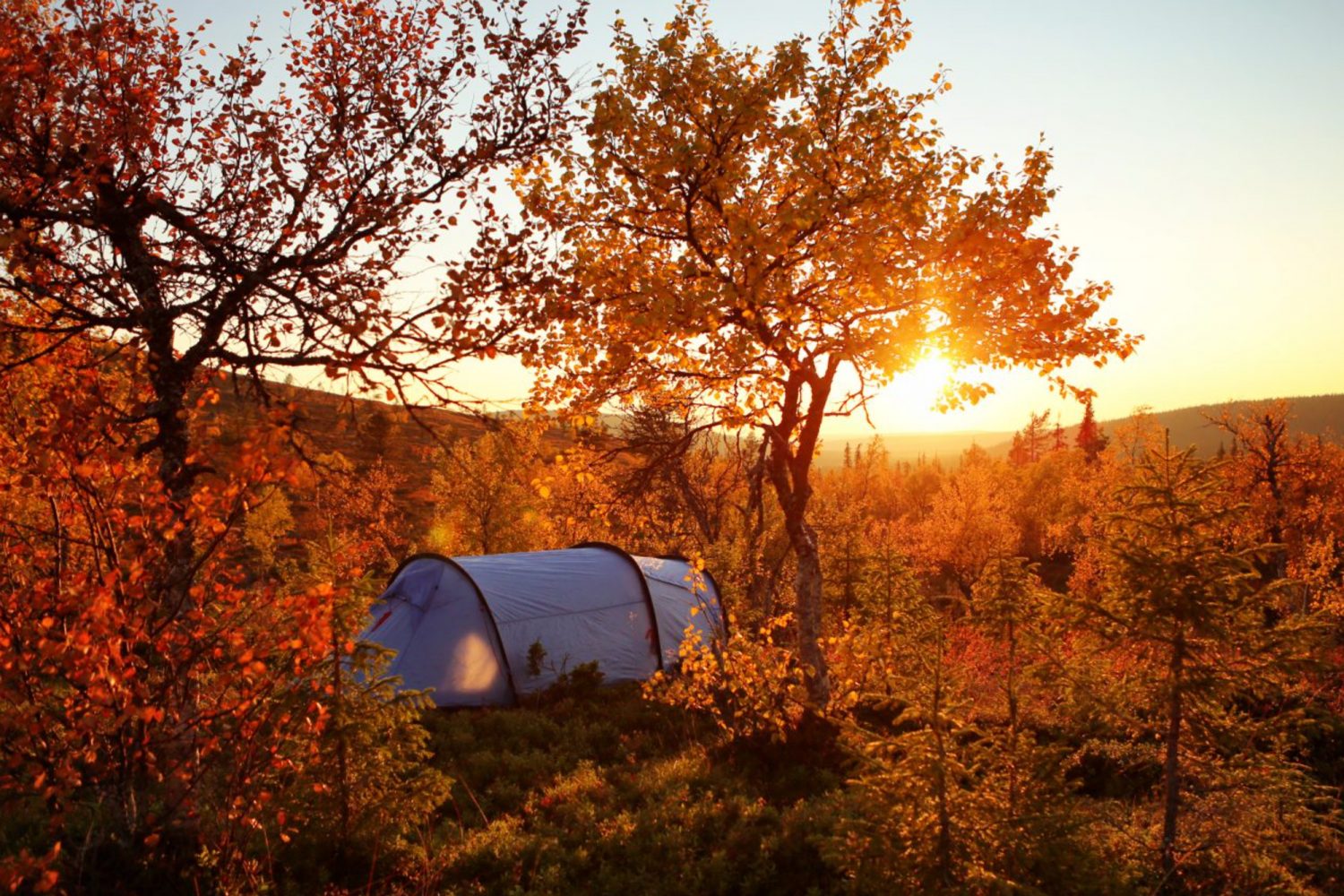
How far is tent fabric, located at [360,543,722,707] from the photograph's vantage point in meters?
16.0

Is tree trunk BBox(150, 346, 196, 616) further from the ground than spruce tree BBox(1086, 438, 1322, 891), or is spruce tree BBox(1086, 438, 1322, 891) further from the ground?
tree trunk BBox(150, 346, 196, 616)

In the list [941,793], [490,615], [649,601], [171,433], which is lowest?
[649,601]

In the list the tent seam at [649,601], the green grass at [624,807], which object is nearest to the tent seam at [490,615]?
the green grass at [624,807]

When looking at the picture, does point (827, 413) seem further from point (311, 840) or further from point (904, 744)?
point (311, 840)

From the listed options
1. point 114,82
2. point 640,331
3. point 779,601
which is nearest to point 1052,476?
point 779,601

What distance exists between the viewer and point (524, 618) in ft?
55.8

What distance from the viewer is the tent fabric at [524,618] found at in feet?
52.5

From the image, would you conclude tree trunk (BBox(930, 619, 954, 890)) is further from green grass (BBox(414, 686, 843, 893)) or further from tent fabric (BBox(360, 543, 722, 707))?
tent fabric (BBox(360, 543, 722, 707))

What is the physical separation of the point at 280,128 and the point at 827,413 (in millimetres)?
7312

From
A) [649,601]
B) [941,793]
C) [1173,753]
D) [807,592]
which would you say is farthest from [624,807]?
[649,601]

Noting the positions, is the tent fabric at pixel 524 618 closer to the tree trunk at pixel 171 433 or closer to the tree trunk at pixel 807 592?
the tree trunk at pixel 807 592

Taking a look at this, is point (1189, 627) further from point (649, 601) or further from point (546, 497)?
point (649, 601)

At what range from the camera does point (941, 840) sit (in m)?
5.71

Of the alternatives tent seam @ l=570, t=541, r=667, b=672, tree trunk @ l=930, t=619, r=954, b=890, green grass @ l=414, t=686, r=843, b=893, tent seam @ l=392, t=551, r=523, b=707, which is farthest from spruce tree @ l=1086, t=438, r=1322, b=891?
tent seam @ l=392, t=551, r=523, b=707
